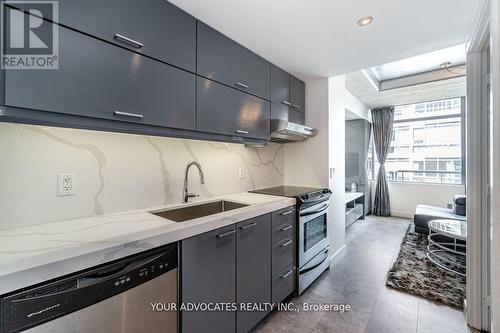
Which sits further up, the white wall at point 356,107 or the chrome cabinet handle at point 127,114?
the white wall at point 356,107

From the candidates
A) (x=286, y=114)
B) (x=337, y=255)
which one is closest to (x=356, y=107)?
(x=286, y=114)

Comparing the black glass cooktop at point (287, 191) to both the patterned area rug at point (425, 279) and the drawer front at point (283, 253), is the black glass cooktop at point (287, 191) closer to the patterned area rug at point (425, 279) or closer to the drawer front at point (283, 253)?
the drawer front at point (283, 253)

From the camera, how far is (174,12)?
138cm

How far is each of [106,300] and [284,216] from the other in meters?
1.36

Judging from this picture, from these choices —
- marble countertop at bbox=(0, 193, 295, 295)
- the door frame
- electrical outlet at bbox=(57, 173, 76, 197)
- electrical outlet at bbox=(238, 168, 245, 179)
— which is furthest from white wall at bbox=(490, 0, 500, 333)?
electrical outlet at bbox=(57, 173, 76, 197)

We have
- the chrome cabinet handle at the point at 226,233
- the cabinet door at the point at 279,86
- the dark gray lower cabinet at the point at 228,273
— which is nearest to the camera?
the dark gray lower cabinet at the point at 228,273

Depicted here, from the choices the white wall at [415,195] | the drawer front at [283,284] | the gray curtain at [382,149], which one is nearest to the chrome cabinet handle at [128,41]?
the drawer front at [283,284]

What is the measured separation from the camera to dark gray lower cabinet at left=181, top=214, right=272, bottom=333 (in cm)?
123

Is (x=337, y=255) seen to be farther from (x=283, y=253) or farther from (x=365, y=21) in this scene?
(x=365, y=21)

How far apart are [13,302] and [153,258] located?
1.50ft

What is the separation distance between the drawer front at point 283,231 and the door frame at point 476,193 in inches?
54.9

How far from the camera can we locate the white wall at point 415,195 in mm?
4676

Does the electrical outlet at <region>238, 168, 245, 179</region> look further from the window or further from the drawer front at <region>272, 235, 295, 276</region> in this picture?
the window

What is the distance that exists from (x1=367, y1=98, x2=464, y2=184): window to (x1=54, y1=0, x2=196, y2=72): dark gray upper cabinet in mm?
5339
